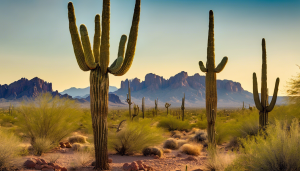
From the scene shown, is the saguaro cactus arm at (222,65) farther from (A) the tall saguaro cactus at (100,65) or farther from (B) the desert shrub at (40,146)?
(B) the desert shrub at (40,146)

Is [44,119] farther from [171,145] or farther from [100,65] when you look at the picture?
[171,145]

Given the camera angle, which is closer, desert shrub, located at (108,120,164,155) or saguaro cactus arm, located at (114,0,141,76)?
saguaro cactus arm, located at (114,0,141,76)

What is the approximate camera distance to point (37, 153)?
35.7 feet

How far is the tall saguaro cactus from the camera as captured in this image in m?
7.92

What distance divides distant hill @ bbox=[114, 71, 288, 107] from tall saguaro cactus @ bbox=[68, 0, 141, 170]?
144265 mm

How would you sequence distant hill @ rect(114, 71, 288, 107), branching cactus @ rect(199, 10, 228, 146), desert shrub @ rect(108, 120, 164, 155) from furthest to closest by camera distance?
1. distant hill @ rect(114, 71, 288, 107)
2. desert shrub @ rect(108, 120, 164, 155)
3. branching cactus @ rect(199, 10, 228, 146)

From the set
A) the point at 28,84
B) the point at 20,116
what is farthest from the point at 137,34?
the point at 28,84

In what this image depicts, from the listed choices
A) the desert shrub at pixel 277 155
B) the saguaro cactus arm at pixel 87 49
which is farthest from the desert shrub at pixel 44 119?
the desert shrub at pixel 277 155

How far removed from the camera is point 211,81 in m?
10.0

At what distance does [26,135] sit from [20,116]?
43.5 inches

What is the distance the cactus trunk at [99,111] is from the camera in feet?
25.9

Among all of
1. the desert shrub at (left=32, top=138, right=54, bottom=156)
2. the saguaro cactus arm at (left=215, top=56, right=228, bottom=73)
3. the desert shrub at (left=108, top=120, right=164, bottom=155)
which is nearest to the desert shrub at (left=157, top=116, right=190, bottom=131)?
the desert shrub at (left=108, top=120, right=164, bottom=155)

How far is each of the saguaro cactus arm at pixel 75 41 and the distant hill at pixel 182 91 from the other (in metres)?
145

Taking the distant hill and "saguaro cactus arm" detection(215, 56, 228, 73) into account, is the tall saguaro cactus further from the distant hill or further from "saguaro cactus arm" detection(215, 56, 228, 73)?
the distant hill
